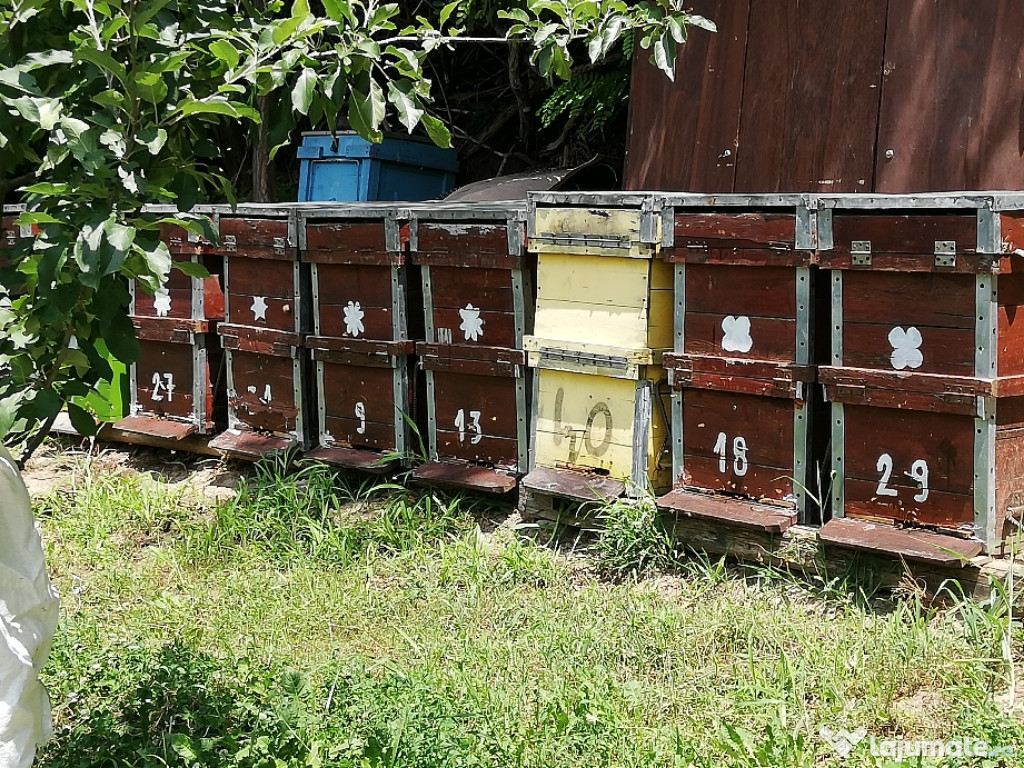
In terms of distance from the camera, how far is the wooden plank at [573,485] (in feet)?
16.7

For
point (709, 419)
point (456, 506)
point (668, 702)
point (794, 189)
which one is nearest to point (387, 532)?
point (456, 506)

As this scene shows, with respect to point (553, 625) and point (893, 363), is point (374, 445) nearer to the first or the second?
point (553, 625)

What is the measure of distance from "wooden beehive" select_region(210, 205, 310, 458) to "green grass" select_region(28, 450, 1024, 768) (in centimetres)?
79

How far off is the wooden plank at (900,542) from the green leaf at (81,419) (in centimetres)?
276

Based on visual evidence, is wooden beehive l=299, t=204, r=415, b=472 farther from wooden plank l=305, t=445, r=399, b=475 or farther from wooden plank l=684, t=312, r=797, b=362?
wooden plank l=684, t=312, r=797, b=362

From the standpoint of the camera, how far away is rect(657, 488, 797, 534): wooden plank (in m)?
4.61

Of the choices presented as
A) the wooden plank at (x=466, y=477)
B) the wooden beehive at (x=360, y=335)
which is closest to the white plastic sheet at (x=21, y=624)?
the wooden plank at (x=466, y=477)

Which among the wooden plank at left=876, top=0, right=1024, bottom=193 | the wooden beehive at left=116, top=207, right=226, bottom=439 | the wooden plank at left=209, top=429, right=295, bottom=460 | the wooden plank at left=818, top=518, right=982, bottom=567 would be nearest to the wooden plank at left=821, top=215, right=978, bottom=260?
the wooden plank at left=818, top=518, right=982, bottom=567

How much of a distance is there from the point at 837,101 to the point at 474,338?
2.08 m

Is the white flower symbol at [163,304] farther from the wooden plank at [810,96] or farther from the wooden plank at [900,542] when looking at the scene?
the wooden plank at [900,542]

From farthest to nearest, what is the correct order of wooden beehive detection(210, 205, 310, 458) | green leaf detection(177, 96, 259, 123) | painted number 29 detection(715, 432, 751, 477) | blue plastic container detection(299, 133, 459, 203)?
blue plastic container detection(299, 133, 459, 203)
wooden beehive detection(210, 205, 310, 458)
painted number 29 detection(715, 432, 751, 477)
green leaf detection(177, 96, 259, 123)

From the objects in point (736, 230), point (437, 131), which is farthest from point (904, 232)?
point (437, 131)

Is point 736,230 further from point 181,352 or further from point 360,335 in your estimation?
point 181,352

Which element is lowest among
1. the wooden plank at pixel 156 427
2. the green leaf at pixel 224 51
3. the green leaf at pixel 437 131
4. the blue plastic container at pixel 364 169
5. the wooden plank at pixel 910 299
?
the wooden plank at pixel 156 427
